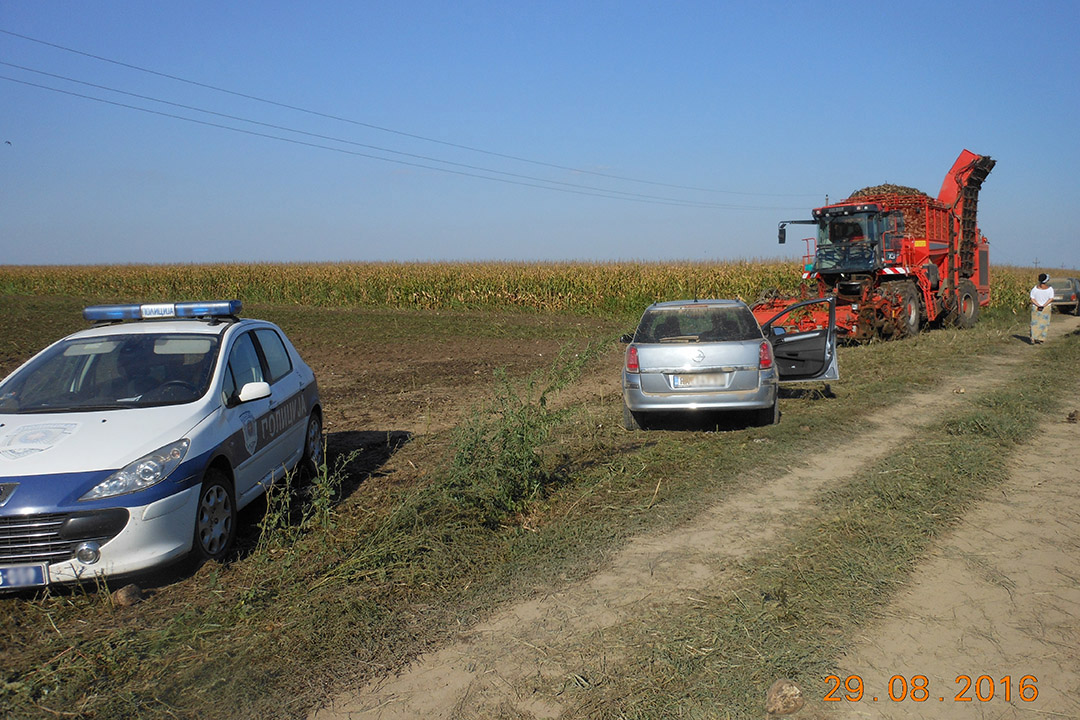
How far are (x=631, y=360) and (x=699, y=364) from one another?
0.77 meters

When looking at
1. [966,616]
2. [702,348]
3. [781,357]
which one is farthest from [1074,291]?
[966,616]

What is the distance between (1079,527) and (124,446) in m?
6.43

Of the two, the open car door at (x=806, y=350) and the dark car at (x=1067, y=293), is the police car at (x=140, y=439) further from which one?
the dark car at (x=1067, y=293)

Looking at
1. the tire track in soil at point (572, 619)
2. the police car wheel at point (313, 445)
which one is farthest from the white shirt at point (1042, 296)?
the police car wheel at point (313, 445)

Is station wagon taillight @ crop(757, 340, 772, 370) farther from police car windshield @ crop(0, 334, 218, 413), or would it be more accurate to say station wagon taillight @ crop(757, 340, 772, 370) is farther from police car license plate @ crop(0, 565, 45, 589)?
police car license plate @ crop(0, 565, 45, 589)

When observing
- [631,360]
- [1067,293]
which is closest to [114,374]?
[631,360]

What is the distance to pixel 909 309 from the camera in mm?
19328

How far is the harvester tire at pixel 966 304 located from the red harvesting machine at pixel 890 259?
36mm

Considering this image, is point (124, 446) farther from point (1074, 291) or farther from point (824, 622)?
point (1074, 291)

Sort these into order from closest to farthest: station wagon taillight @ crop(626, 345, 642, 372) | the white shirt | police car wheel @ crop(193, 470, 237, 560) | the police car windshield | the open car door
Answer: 1. police car wheel @ crop(193, 470, 237, 560)
2. the police car windshield
3. station wagon taillight @ crop(626, 345, 642, 372)
4. the open car door
5. the white shirt

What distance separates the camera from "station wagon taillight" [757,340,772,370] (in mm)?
9078

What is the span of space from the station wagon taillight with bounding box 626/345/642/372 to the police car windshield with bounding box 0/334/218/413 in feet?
15.0

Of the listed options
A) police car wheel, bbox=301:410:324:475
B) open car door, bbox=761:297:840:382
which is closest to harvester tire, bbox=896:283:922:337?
open car door, bbox=761:297:840:382

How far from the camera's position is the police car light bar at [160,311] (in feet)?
22.1
